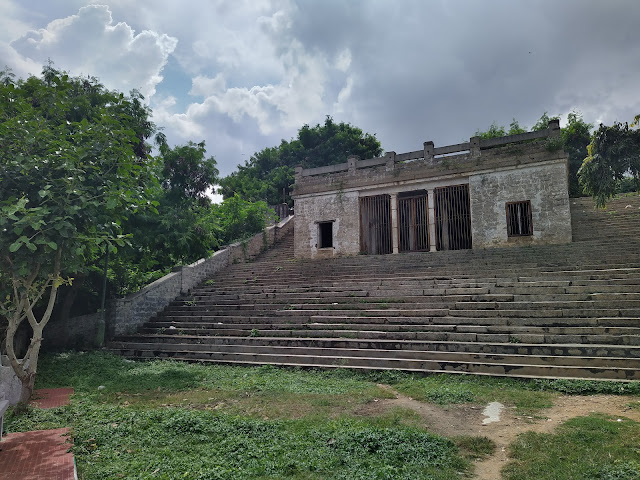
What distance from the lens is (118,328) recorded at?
12703 mm

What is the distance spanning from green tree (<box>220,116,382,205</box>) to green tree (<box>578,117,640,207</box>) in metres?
20.9

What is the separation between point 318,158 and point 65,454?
1173 inches

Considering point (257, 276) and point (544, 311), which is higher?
point (257, 276)

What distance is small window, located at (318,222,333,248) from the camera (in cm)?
1893

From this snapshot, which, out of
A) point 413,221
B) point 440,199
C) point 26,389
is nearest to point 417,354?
point 26,389

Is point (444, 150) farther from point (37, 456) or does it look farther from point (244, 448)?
point (37, 456)

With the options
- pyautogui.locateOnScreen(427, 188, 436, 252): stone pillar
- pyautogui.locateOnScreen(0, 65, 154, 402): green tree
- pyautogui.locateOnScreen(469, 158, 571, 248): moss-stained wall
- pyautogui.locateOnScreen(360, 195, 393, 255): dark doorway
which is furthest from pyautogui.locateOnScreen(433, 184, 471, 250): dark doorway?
pyautogui.locateOnScreen(0, 65, 154, 402): green tree

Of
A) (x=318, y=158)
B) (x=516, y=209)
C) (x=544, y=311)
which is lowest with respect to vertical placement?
(x=544, y=311)

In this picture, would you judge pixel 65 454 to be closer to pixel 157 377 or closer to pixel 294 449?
pixel 294 449

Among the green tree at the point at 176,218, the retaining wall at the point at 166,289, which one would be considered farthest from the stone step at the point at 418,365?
the green tree at the point at 176,218

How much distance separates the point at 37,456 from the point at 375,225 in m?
15.2

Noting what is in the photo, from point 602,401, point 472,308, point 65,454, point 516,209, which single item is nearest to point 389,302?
point 472,308

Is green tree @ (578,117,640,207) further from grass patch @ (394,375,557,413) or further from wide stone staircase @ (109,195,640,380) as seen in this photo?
grass patch @ (394,375,557,413)

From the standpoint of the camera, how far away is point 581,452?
4.26 m
